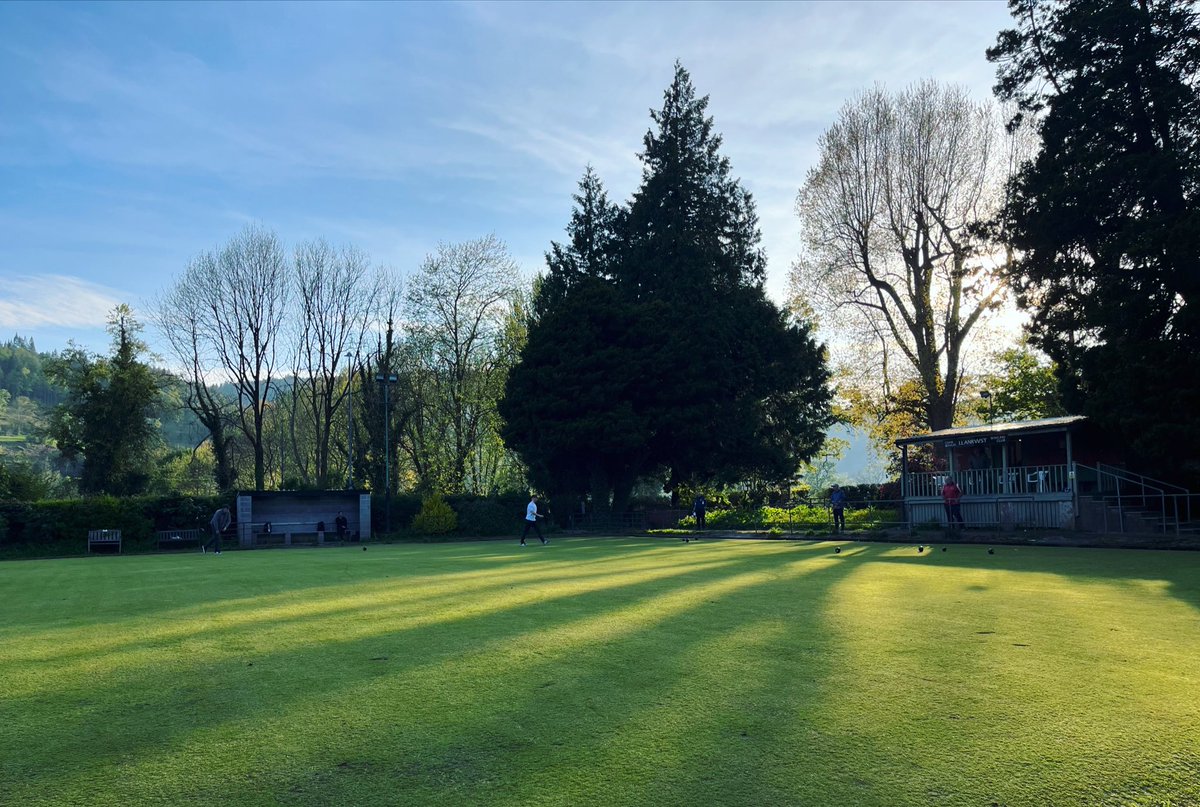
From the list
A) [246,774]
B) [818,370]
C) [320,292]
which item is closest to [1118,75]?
[818,370]

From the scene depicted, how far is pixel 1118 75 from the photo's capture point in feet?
80.9

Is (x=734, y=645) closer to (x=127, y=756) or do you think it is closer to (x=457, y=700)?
(x=457, y=700)

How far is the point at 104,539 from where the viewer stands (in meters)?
33.1

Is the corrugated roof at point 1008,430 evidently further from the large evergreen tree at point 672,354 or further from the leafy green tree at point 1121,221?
the large evergreen tree at point 672,354

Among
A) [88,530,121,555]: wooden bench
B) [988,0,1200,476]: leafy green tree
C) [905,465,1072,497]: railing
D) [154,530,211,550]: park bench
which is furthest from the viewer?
[154,530,211,550]: park bench

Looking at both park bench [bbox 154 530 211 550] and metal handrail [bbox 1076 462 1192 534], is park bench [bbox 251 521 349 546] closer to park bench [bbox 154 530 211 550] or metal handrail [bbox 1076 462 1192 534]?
park bench [bbox 154 530 211 550]

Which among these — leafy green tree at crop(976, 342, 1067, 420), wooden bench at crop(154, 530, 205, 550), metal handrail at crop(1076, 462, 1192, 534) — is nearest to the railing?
metal handrail at crop(1076, 462, 1192, 534)

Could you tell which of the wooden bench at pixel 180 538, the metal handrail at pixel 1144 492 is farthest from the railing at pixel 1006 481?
the wooden bench at pixel 180 538

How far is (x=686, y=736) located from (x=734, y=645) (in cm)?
270

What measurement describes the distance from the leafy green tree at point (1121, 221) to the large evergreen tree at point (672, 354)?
16703 mm

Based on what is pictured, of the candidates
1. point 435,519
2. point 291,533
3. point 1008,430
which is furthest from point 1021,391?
point 291,533

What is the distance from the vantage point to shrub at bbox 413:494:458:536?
40219 millimetres

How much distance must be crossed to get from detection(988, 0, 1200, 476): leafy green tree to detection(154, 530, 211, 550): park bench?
1395 inches

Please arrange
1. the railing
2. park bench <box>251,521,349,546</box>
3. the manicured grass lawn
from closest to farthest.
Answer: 1. the manicured grass lawn
2. the railing
3. park bench <box>251,521,349,546</box>
